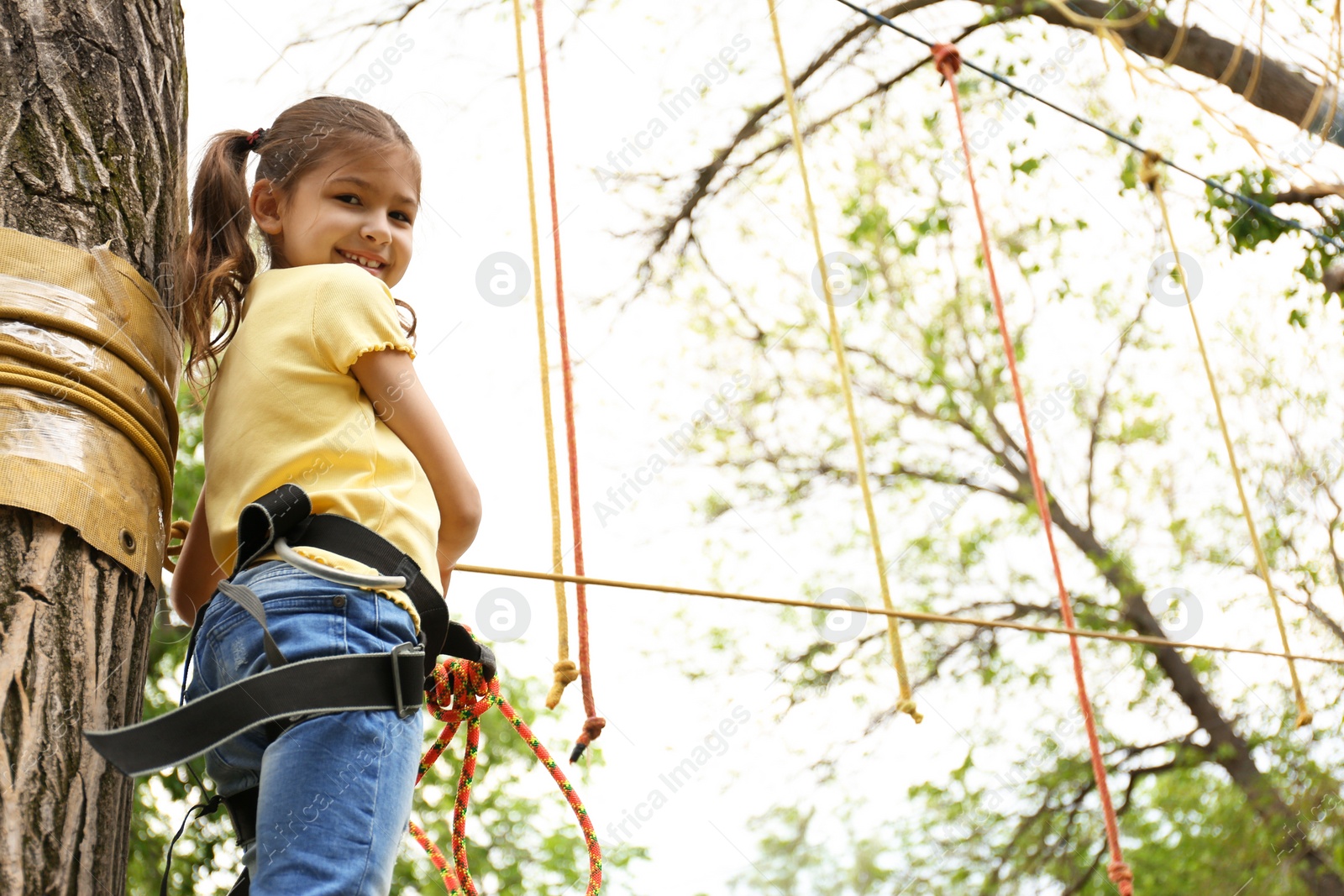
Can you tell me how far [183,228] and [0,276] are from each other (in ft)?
0.85

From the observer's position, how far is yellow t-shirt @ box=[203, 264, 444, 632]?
37.1 inches

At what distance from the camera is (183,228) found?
3.99 feet

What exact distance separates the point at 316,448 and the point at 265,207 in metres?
0.37

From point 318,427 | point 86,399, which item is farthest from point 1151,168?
point 86,399

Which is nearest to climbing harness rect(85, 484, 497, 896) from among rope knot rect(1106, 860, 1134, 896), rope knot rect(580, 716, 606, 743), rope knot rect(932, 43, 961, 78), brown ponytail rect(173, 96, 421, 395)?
brown ponytail rect(173, 96, 421, 395)

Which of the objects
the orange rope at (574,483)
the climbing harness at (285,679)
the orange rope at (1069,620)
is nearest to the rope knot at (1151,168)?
the orange rope at (1069,620)

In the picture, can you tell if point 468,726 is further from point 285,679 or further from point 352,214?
point 352,214


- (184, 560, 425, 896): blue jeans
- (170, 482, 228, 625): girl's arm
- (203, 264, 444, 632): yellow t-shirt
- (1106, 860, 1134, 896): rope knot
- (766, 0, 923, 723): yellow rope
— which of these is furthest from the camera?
(1106, 860, 1134, 896): rope knot

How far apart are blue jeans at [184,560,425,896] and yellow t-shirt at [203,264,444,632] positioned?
45 millimetres

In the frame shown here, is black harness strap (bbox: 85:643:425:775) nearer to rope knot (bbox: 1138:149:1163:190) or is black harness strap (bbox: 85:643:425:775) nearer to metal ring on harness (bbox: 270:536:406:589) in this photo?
metal ring on harness (bbox: 270:536:406:589)

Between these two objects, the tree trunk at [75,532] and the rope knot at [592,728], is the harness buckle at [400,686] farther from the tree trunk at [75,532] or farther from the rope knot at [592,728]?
the rope knot at [592,728]

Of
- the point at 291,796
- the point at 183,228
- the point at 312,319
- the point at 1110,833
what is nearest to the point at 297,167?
the point at 183,228

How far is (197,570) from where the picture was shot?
1.14 metres

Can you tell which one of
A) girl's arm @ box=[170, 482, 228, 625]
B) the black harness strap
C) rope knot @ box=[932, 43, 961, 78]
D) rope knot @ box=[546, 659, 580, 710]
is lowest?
the black harness strap
